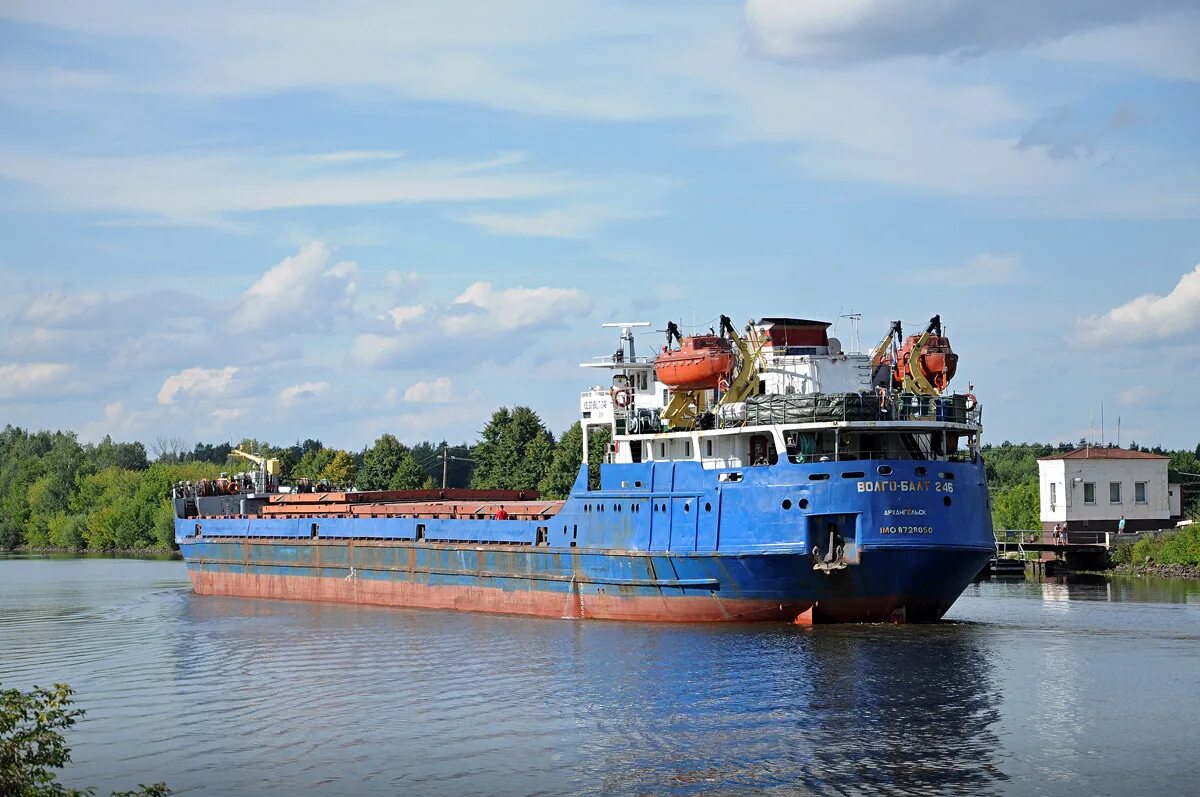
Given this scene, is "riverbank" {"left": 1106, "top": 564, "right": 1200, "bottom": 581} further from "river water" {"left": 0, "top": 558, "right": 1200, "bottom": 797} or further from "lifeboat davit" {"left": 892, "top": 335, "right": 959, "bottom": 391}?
"lifeboat davit" {"left": 892, "top": 335, "right": 959, "bottom": 391}

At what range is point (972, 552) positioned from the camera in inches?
1352

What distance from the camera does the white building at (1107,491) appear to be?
63.3 meters

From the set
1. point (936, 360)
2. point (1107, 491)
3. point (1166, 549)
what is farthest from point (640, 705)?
point (1107, 491)

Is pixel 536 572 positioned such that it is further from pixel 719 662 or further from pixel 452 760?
pixel 452 760

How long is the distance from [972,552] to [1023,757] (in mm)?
12569

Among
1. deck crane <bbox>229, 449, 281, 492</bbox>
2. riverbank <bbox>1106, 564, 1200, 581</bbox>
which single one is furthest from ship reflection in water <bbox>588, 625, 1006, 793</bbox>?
deck crane <bbox>229, 449, 281, 492</bbox>

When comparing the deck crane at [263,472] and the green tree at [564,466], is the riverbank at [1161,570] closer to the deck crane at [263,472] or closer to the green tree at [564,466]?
the green tree at [564,466]

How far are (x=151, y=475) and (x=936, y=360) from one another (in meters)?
95.3

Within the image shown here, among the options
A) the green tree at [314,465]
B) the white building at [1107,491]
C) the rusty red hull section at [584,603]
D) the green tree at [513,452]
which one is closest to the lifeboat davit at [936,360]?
the rusty red hull section at [584,603]

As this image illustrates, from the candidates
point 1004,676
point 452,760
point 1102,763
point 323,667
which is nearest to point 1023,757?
point 1102,763

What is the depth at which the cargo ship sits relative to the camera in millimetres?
33781

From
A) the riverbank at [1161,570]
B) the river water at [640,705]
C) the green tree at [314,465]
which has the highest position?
the green tree at [314,465]

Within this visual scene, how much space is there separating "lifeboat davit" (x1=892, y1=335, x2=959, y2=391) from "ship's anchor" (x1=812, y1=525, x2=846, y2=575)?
6.17 m

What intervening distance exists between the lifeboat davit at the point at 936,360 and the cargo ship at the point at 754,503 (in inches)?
2.3
